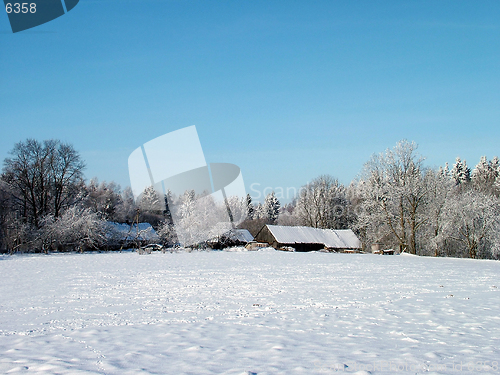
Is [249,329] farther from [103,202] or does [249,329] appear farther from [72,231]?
[103,202]

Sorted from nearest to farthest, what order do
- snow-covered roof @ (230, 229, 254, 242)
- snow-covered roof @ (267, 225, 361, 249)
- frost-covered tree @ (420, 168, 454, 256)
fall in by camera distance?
frost-covered tree @ (420, 168, 454, 256) → snow-covered roof @ (267, 225, 361, 249) → snow-covered roof @ (230, 229, 254, 242)

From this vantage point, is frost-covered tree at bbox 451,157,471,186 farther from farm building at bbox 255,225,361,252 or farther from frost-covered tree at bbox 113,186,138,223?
frost-covered tree at bbox 113,186,138,223

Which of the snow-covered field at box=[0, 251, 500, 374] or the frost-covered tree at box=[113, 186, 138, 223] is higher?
the frost-covered tree at box=[113, 186, 138, 223]

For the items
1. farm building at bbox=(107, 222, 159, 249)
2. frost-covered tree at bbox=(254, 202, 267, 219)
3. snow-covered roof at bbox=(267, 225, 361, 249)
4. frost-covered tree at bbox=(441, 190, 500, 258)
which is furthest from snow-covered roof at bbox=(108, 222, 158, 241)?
frost-covered tree at bbox=(254, 202, 267, 219)

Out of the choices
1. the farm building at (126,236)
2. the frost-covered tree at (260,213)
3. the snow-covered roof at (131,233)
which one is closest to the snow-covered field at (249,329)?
the farm building at (126,236)

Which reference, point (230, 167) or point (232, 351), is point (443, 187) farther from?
point (232, 351)

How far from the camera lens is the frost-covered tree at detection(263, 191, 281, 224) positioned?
87.6 m

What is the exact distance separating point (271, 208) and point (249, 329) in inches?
3210

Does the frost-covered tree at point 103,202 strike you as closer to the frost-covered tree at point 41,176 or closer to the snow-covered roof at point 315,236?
the frost-covered tree at point 41,176

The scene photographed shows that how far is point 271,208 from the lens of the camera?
3477 inches

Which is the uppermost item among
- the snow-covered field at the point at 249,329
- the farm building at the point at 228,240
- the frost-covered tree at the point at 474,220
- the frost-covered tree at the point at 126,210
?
the frost-covered tree at the point at 126,210

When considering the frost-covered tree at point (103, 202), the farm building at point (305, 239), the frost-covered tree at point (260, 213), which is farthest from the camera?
the frost-covered tree at point (260, 213)

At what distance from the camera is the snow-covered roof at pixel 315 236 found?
4753 centimetres

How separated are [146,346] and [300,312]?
3.69 meters
